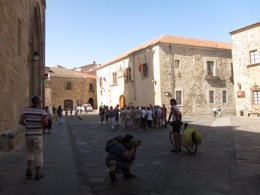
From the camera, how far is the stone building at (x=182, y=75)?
99.7 feet

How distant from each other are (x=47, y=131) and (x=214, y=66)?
75.7 ft

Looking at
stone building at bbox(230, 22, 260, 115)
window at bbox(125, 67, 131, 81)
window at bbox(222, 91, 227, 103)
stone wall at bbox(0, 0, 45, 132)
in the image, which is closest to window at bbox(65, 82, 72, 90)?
window at bbox(125, 67, 131, 81)

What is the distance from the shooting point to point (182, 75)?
31.5 meters

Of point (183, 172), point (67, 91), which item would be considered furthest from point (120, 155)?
point (67, 91)

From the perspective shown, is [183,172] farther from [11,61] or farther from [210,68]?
Result: [210,68]

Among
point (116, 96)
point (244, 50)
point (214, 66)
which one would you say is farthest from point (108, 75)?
point (244, 50)

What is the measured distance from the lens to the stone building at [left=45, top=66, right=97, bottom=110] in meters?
51.8

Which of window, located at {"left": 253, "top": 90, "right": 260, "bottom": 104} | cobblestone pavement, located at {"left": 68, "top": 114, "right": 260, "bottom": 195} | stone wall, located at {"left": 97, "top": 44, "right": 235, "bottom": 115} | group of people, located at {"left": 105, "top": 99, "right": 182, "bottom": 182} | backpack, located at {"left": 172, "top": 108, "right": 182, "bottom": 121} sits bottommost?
cobblestone pavement, located at {"left": 68, "top": 114, "right": 260, "bottom": 195}

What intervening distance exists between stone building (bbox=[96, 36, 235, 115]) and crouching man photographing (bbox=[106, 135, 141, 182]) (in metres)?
24.1

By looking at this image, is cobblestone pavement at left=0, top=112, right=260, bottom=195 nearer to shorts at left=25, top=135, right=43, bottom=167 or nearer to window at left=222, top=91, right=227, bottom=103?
shorts at left=25, top=135, right=43, bottom=167

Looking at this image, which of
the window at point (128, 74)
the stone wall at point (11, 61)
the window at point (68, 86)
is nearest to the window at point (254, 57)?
the window at point (128, 74)

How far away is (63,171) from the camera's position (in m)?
6.29

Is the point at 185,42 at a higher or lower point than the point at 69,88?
higher

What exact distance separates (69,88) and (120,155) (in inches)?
1928
